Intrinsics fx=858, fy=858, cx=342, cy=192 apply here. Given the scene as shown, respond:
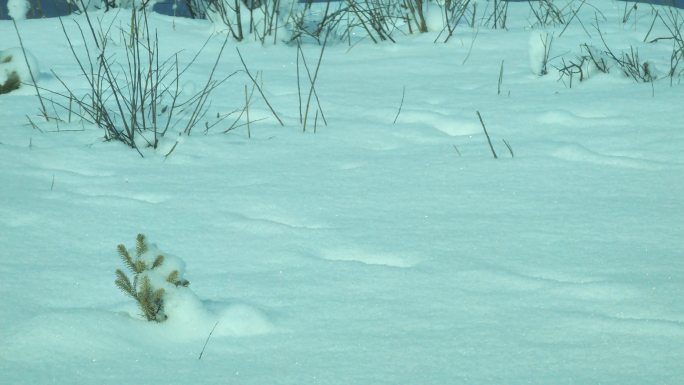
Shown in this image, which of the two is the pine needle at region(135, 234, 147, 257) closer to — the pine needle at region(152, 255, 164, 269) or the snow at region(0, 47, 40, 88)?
the pine needle at region(152, 255, 164, 269)

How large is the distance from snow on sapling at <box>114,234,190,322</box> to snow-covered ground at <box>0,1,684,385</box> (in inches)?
1.1

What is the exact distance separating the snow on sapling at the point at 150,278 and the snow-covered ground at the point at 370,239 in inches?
1.1

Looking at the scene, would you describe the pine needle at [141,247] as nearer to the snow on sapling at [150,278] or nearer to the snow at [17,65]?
the snow on sapling at [150,278]

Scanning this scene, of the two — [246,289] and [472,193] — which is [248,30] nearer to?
[472,193]

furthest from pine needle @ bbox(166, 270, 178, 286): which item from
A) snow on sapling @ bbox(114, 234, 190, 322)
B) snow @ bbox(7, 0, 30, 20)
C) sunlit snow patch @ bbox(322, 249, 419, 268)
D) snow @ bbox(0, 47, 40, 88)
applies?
snow @ bbox(7, 0, 30, 20)

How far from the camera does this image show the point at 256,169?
2107 mm

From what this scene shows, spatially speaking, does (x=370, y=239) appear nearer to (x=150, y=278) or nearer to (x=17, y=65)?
(x=150, y=278)

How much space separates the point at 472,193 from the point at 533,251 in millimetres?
367

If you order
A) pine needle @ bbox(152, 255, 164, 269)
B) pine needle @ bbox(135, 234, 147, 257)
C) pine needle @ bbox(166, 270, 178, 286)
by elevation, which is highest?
pine needle @ bbox(135, 234, 147, 257)

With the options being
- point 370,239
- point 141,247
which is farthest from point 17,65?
point 141,247

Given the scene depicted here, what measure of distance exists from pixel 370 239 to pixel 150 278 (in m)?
0.50

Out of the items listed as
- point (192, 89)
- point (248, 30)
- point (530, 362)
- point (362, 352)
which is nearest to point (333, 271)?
point (362, 352)

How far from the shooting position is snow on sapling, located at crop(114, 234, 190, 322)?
122cm

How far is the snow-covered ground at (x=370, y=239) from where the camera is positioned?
115cm
